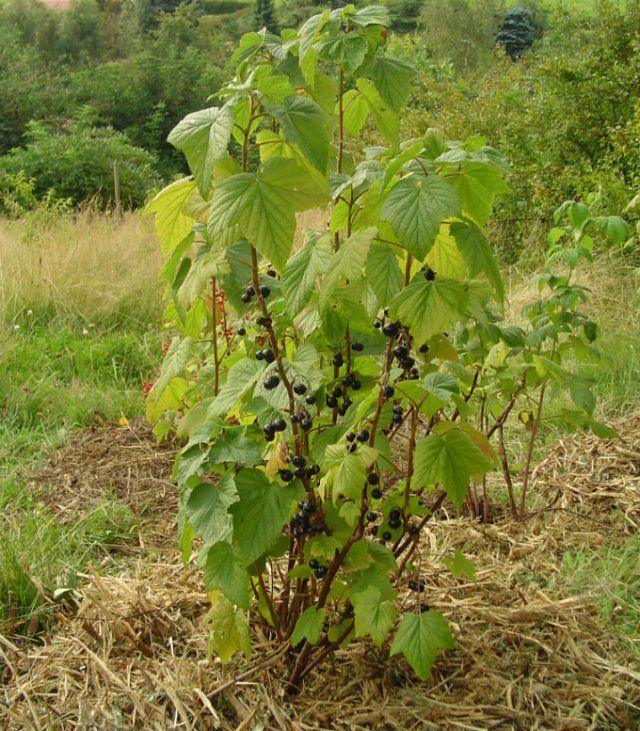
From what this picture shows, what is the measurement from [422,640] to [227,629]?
484 mm

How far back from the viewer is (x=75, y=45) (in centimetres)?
2486

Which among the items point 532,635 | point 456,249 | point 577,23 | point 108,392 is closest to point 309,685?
point 532,635

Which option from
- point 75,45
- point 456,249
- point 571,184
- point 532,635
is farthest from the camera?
point 75,45

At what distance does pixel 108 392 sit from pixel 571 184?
190 inches

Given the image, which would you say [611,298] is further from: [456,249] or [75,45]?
[75,45]

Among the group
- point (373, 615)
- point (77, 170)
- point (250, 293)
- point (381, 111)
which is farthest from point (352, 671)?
point (77, 170)

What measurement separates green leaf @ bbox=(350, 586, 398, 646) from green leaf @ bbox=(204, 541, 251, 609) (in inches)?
9.9

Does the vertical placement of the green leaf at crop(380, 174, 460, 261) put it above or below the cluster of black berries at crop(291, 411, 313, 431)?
above

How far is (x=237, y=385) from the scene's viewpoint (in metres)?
1.89

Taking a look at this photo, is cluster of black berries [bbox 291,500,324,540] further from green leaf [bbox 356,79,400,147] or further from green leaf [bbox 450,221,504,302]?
green leaf [bbox 356,79,400,147]

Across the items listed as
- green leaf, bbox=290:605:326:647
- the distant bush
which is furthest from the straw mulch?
the distant bush

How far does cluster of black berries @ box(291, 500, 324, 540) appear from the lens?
186 cm

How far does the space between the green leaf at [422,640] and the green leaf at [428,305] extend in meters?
0.73

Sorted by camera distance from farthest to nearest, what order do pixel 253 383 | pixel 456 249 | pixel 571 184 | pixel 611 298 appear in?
pixel 571 184
pixel 611 298
pixel 253 383
pixel 456 249
